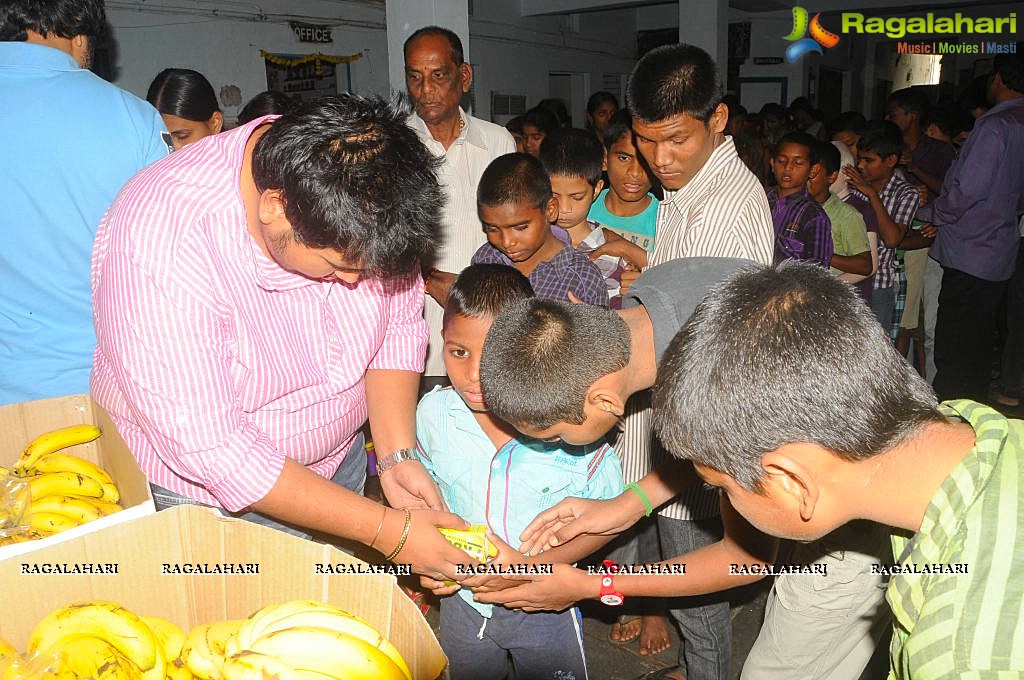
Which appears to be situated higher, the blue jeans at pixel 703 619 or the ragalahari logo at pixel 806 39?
the ragalahari logo at pixel 806 39

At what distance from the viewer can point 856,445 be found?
1145 mm

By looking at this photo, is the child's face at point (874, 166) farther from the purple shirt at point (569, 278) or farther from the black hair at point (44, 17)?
the black hair at point (44, 17)

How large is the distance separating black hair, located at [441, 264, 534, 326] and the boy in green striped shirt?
1000 millimetres

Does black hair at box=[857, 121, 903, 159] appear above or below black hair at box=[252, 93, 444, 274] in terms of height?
above

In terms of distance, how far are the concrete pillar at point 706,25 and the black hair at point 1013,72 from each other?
22.2 feet

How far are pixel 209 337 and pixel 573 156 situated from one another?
2.27m

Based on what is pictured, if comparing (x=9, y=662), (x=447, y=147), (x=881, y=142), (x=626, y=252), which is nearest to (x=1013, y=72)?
(x=881, y=142)

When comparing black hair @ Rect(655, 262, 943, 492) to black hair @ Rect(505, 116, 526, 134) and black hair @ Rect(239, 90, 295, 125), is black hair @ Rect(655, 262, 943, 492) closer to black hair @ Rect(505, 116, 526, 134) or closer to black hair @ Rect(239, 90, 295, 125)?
black hair @ Rect(239, 90, 295, 125)

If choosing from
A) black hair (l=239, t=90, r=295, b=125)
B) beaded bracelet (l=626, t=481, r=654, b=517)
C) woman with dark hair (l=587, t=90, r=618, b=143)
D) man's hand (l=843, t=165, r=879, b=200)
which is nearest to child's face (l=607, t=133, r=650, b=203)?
black hair (l=239, t=90, r=295, b=125)

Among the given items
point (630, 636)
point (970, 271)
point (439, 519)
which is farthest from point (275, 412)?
point (970, 271)

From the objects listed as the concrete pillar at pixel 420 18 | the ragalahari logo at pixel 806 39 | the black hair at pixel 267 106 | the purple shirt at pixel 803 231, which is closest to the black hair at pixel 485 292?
the black hair at pixel 267 106

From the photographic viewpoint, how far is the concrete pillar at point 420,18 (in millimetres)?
5297

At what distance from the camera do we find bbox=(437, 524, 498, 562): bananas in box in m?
1.79

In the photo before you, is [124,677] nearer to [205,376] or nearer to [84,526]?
[84,526]
